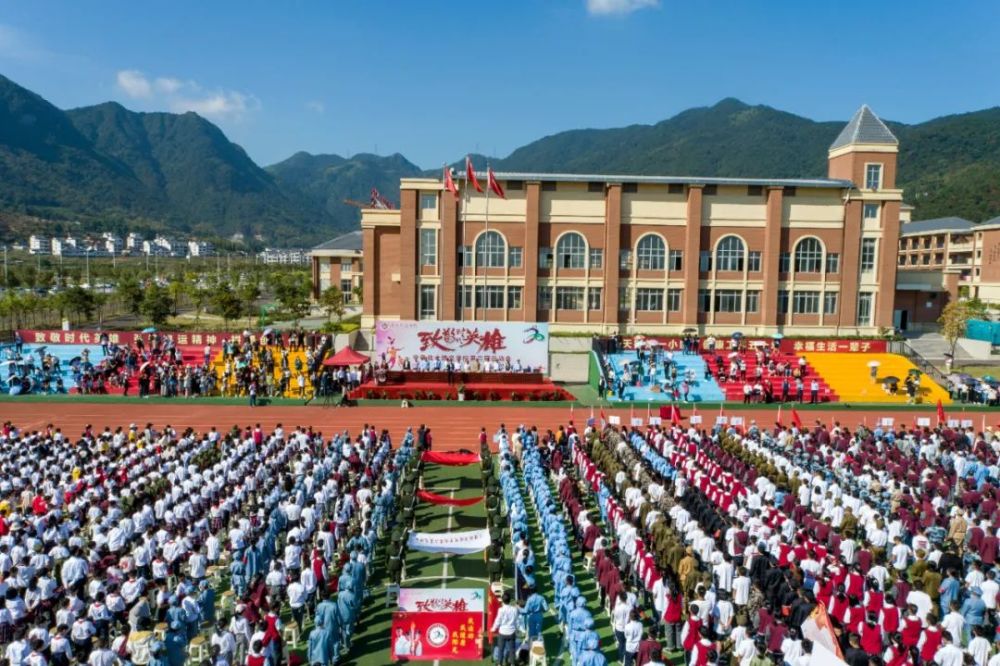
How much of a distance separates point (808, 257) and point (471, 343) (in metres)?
23.4

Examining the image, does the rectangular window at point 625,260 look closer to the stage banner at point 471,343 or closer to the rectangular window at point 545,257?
the rectangular window at point 545,257

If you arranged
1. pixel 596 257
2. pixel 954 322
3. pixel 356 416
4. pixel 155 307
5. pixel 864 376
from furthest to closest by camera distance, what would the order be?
pixel 155 307, pixel 596 257, pixel 954 322, pixel 864 376, pixel 356 416

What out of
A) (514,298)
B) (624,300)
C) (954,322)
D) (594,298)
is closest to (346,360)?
(514,298)

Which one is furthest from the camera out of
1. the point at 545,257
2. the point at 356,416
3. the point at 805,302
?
the point at 805,302

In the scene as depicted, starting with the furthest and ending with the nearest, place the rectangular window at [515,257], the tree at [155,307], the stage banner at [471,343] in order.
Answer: the tree at [155,307], the rectangular window at [515,257], the stage banner at [471,343]

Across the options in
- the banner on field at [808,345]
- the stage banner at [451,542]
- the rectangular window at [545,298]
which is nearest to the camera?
the stage banner at [451,542]

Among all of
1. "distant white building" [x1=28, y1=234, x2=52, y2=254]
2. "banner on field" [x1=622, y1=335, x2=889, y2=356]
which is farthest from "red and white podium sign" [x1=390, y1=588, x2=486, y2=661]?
"distant white building" [x1=28, y1=234, x2=52, y2=254]

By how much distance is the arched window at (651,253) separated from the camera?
4606 cm

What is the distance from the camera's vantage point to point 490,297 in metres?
45.7

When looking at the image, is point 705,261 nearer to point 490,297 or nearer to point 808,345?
point 808,345

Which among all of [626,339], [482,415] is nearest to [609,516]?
[482,415]

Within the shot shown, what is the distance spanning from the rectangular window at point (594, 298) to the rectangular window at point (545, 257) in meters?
3.05

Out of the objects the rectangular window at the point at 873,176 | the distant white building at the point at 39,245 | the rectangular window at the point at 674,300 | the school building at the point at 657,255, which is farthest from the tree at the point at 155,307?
the distant white building at the point at 39,245

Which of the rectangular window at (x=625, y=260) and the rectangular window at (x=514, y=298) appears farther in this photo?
the rectangular window at (x=625, y=260)
